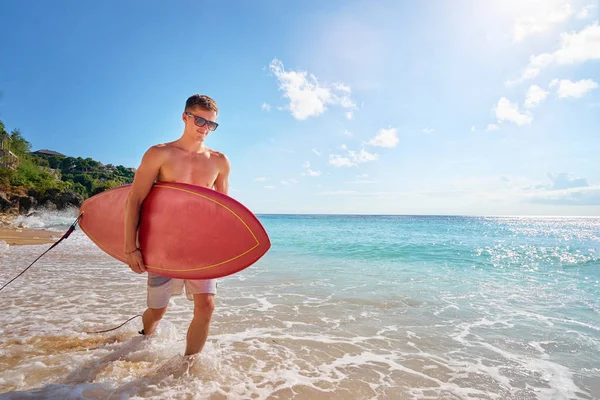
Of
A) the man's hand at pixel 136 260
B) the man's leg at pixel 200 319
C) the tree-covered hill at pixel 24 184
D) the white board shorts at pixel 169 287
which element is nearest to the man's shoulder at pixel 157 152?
the man's hand at pixel 136 260

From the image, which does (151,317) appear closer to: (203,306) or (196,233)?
(203,306)

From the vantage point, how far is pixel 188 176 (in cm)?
275

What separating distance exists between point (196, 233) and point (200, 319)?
0.71m

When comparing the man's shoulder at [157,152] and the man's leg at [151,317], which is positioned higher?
the man's shoulder at [157,152]

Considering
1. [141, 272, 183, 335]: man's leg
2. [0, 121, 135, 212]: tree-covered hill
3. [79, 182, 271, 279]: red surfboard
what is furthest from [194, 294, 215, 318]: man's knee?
[0, 121, 135, 212]: tree-covered hill

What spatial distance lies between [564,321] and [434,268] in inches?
203

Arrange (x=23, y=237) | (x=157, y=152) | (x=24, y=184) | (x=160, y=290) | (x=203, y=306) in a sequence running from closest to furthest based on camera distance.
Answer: (x=157, y=152)
(x=203, y=306)
(x=160, y=290)
(x=23, y=237)
(x=24, y=184)

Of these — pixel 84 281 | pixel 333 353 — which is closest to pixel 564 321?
pixel 333 353

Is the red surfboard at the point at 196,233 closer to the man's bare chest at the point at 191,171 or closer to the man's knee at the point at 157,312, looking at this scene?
the man's bare chest at the point at 191,171

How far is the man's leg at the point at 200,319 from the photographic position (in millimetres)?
2691

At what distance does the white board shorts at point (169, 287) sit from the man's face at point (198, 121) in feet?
3.95

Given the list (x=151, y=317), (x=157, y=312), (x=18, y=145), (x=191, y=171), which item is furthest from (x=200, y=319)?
(x=18, y=145)

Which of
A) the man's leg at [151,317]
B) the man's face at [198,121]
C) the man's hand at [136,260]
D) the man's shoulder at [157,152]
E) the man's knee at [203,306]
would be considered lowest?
the man's leg at [151,317]

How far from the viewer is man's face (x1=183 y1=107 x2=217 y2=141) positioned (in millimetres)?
2658
